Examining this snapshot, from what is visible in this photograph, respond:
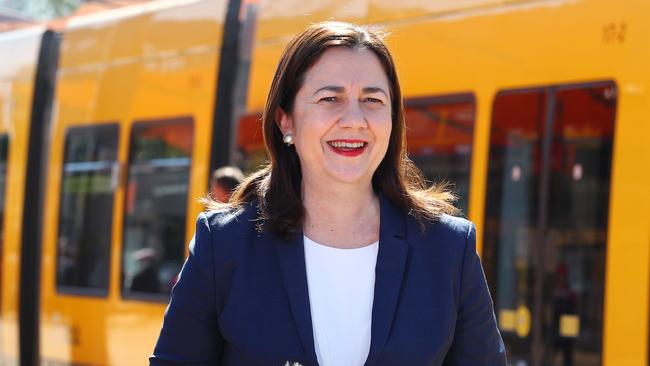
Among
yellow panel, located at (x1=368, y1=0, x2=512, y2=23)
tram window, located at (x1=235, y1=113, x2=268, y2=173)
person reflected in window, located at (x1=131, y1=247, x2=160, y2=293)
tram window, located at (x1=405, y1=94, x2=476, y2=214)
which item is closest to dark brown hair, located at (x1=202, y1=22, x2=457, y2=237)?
tram window, located at (x1=405, y1=94, x2=476, y2=214)

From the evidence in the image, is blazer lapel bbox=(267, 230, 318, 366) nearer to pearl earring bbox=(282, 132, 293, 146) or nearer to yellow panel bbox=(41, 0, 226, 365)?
pearl earring bbox=(282, 132, 293, 146)

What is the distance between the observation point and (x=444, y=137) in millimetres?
6094

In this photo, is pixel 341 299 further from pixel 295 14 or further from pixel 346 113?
pixel 295 14

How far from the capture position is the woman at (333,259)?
2199mm

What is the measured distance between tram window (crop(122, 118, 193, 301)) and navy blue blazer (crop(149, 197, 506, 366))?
5.44 metres

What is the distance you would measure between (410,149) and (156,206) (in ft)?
8.08

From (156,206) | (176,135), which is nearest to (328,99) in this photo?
(176,135)

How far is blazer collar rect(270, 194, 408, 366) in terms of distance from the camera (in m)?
2.19

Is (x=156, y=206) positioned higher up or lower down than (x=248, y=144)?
lower down

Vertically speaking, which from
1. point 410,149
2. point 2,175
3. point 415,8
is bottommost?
point 2,175

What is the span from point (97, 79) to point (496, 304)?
4.26 m

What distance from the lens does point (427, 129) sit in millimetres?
6215

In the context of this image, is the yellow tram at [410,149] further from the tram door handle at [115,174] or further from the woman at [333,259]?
the woman at [333,259]

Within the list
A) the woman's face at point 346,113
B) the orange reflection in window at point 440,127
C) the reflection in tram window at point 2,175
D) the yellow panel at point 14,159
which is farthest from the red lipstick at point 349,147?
the reflection in tram window at point 2,175
